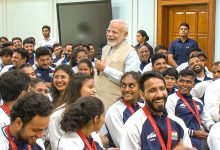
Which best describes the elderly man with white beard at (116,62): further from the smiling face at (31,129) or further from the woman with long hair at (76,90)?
the smiling face at (31,129)

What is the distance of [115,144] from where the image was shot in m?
3.70

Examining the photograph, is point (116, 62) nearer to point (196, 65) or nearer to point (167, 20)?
point (196, 65)

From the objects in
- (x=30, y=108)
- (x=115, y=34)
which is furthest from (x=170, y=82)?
(x=30, y=108)

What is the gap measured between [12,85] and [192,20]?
259 inches

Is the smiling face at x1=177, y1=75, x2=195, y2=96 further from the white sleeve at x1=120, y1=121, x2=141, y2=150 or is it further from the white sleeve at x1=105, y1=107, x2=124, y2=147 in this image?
the white sleeve at x1=120, y1=121, x2=141, y2=150

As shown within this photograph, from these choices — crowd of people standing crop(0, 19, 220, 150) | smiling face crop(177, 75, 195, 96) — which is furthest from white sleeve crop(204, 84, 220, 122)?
smiling face crop(177, 75, 195, 96)

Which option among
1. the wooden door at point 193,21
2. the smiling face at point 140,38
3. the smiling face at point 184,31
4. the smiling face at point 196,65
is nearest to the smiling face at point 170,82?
the smiling face at point 196,65

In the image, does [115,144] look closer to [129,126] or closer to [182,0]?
[129,126]

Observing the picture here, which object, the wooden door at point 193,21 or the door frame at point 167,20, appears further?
the wooden door at point 193,21

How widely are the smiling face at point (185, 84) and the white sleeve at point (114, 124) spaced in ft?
3.70

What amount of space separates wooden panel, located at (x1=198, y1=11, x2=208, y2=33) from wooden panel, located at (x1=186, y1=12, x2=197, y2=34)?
9 cm

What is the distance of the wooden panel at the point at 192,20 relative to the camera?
348 inches

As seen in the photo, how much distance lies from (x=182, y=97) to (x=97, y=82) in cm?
88

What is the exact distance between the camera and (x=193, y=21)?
8.88 m
